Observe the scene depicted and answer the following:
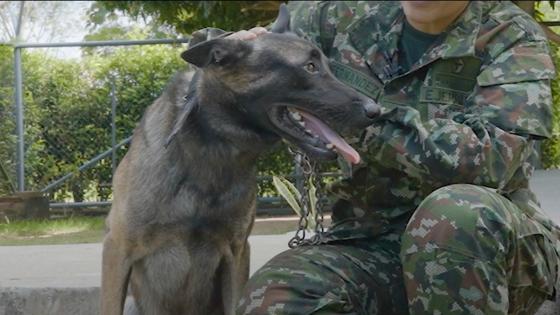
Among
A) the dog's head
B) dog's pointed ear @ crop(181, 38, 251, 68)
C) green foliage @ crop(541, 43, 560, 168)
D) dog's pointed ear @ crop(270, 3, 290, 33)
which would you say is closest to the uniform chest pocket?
the dog's head

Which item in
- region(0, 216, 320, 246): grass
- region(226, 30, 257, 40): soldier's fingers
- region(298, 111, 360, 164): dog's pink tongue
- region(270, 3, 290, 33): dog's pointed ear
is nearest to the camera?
region(298, 111, 360, 164): dog's pink tongue

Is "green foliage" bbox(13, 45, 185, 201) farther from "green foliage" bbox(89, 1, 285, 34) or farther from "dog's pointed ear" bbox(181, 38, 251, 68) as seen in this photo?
"dog's pointed ear" bbox(181, 38, 251, 68)

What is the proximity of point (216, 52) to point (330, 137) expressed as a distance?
0.48 metres

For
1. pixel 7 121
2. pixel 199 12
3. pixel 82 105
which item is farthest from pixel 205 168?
pixel 199 12

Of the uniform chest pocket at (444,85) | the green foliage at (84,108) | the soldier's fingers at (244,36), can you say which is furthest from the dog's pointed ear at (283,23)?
the green foliage at (84,108)

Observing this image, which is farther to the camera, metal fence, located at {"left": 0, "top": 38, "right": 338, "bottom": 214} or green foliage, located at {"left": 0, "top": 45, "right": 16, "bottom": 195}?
metal fence, located at {"left": 0, "top": 38, "right": 338, "bottom": 214}

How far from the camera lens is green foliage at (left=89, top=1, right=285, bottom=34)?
34.8 ft

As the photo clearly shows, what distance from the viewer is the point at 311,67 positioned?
3.17m

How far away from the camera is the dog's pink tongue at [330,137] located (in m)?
3.02

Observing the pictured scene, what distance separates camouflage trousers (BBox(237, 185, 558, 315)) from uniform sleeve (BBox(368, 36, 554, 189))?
108mm

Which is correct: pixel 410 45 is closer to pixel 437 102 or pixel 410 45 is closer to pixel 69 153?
pixel 437 102

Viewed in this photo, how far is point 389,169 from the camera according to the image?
133 inches

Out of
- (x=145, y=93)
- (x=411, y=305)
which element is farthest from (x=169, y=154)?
(x=145, y=93)

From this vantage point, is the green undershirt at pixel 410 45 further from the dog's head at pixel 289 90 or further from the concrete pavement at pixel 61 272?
the concrete pavement at pixel 61 272
